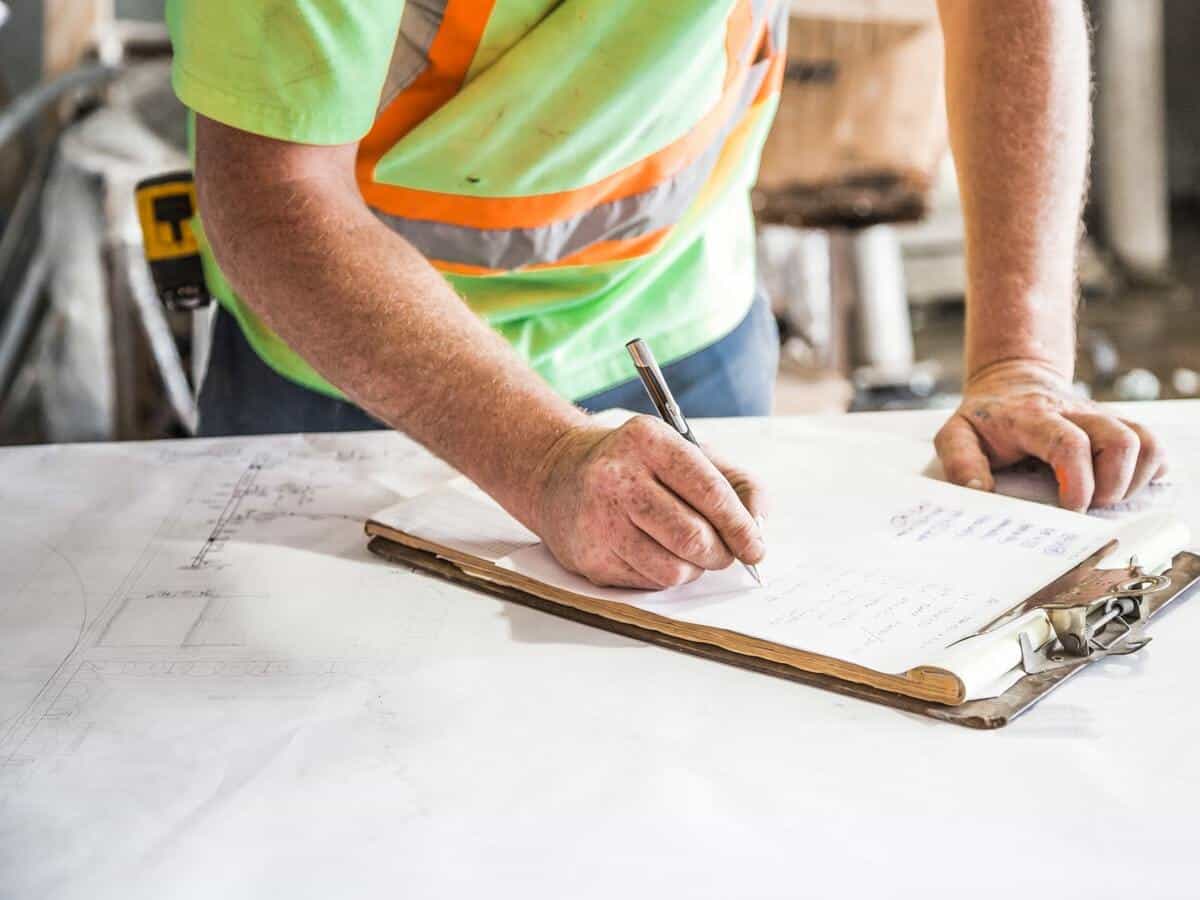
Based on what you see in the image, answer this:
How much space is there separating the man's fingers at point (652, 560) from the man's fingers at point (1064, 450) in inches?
12.5

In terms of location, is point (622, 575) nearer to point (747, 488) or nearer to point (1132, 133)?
point (747, 488)

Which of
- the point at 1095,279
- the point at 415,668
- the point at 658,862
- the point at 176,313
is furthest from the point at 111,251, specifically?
the point at 1095,279

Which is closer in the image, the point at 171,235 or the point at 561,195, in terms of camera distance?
the point at 561,195

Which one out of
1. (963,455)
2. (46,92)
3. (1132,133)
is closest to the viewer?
(963,455)

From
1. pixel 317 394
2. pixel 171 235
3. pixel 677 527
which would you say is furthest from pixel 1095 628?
pixel 171 235

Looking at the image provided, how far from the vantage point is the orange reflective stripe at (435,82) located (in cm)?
97

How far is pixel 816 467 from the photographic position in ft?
3.33

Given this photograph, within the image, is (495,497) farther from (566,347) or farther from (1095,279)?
(1095,279)

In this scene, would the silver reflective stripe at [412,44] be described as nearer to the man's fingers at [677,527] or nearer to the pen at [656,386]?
the pen at [656,386]

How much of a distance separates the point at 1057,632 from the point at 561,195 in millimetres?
579

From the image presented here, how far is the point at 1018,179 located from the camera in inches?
45.8

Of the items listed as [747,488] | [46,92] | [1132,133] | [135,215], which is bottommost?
[1132,133]

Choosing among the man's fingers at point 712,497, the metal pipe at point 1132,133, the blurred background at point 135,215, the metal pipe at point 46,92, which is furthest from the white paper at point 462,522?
the metal pipe at point 1132,133

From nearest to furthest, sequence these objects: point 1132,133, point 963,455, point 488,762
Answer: point 488,762, point 963,455, point 1132,133
